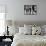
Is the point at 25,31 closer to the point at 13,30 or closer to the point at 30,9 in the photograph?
the point at 13,30

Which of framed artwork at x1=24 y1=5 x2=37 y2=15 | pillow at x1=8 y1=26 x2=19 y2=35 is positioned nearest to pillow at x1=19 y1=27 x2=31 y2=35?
pillow at x1=8 y1=26 x2=19 y2=35

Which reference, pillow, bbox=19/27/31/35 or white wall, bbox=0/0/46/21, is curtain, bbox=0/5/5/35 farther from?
pillow, bbox=19/27/31/35

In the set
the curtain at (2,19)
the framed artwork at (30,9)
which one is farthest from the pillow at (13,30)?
the framed artwork at (30,9)

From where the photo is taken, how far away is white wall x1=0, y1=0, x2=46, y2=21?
187 inches

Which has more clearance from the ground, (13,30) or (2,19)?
(2,19)

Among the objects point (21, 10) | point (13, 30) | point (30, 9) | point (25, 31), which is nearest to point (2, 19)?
point (13, 30)

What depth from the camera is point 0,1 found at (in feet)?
15.5

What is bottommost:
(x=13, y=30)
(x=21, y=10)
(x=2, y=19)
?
(x=13, y=30)

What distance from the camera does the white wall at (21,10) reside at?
4762 mm

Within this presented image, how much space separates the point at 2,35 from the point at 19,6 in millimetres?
1378

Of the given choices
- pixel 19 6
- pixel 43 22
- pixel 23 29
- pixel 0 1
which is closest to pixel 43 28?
pixel 43 22

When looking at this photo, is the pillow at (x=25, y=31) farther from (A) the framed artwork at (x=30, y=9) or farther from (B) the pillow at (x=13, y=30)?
(A) the framed artwork at (x=30, y=9)

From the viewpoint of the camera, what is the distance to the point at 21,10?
15.7 ft

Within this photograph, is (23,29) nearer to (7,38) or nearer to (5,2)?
(7,38)
